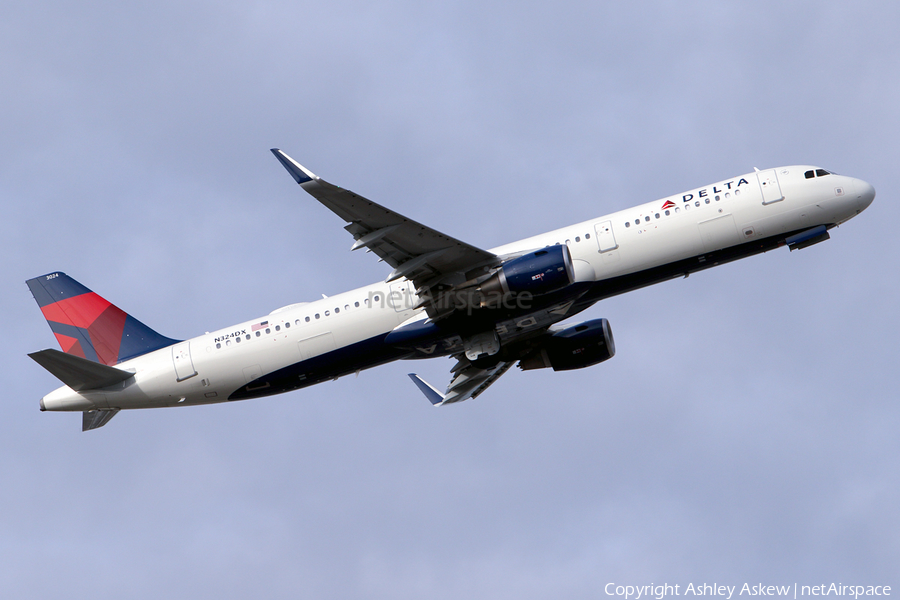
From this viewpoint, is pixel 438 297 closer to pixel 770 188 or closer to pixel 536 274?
pixel 536 274

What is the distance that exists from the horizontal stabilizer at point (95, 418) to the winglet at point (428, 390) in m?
14.9

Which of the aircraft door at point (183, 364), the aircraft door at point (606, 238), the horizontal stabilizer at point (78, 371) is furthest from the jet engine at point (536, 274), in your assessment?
the horizontal stabilizer at point (78, 371)

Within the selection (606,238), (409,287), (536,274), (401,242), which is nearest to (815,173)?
(606,238)

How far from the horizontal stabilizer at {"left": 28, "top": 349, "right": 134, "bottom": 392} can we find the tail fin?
7.41 feet

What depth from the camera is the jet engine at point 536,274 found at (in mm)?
36219

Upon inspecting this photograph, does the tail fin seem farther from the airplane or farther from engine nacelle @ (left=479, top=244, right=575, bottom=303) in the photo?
engine nacelle @ (left=479, top=244, right=575, bottom=303)

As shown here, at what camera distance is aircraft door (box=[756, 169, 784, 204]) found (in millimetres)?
38000

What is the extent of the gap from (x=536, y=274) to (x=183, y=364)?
17.2m

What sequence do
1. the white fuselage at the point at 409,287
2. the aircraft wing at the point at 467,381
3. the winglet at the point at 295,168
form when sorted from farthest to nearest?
1. the aircraft wing at the point at 467,381
2. the white fuselage at the point at 409,287
3. the winglet at the point at 295,168

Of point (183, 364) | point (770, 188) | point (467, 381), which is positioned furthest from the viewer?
point (467, 381)

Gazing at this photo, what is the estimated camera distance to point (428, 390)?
157 ft

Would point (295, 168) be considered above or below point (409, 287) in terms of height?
above

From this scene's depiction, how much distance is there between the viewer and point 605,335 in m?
45.2

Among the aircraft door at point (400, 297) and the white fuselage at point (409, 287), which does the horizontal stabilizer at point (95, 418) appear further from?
the aircraft door at point (400, 297)
